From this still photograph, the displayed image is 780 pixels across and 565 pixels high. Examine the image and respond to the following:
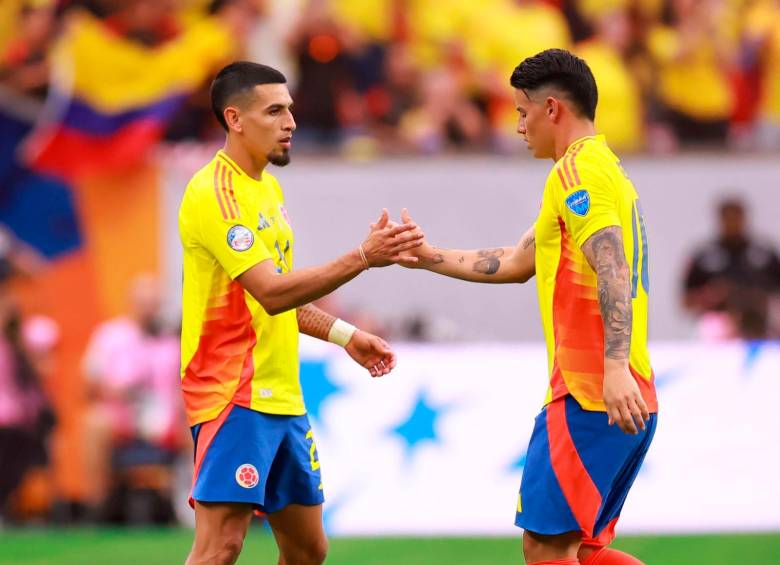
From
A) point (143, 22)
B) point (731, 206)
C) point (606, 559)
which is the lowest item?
point (606, 559)

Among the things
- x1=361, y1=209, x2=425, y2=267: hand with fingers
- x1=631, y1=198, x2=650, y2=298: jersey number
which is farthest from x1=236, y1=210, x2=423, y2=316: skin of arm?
x1=631, y1=198, x2=650, y2=298: jersey number

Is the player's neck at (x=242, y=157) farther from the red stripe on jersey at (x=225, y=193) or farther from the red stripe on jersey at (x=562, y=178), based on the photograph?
the red stripe on jersey at (x=562, y=178)

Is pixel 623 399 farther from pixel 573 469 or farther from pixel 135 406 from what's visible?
pixel 135 406

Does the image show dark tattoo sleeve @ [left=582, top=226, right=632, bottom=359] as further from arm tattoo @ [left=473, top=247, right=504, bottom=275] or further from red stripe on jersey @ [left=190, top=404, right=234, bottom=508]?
red stripe on jersey @ [left=190, top=404, right=234, bottom=508]

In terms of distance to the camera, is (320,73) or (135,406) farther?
(320,73)

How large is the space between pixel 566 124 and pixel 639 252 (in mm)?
571

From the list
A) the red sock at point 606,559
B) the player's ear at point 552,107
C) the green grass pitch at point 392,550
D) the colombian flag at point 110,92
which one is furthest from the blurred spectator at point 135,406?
the player's ear at point 552,107

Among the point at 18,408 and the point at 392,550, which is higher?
the point at 18,408

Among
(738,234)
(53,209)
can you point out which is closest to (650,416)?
(738,234)

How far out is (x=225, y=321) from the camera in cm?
588

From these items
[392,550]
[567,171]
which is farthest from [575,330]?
[392,550]

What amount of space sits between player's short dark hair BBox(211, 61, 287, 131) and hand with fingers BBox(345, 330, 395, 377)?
1.08m

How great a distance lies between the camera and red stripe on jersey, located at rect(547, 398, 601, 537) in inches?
210

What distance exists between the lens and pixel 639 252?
544 cm
